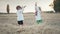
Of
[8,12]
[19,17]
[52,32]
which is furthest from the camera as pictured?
[8,12]

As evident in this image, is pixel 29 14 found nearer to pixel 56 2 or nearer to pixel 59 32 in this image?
pixel 56 2

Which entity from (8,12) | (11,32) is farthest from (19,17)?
(8,12)

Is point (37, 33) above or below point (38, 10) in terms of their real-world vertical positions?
below

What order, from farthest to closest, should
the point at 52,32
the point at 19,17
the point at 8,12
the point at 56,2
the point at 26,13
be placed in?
1. the point at 56,2
2. the point at 8,12
3. the point at 26,13
4. the point at 19,17
5. the point at 52,32

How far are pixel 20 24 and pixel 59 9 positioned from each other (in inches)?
568

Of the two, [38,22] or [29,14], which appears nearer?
[38,22]

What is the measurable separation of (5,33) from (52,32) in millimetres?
1751

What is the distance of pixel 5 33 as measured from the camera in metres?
9.42

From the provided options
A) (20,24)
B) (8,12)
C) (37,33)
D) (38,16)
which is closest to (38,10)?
(38,16)

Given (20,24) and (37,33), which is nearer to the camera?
(37,33)

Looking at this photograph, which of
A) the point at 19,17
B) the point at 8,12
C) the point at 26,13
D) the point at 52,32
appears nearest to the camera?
the point at 52,32

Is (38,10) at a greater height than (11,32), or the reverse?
(38,10)

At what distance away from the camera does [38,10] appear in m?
11.5

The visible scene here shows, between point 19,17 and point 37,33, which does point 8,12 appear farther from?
point 37,33
